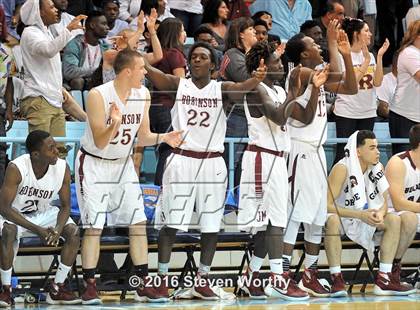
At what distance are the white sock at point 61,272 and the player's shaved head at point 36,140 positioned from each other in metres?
1.06

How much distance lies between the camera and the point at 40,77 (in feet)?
40.1

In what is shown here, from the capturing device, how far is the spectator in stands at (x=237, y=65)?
12281mm

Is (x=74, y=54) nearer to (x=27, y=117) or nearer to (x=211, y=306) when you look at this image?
(x=27, y=117)

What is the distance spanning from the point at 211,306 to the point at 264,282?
3.18 feet

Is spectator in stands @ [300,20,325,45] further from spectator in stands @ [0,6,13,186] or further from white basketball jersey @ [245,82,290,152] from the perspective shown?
spectator in stands @ [0,6,13,186]

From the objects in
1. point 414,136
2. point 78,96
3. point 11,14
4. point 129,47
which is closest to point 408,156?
point 414,136

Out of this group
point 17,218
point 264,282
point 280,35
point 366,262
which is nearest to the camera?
point 17,218

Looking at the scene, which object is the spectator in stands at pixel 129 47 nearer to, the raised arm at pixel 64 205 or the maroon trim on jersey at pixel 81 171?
the maroon trim on jersey at pixel 81 171

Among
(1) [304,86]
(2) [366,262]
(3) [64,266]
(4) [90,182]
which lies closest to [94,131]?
(4) [90,182]

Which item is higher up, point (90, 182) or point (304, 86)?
point (304, 86)

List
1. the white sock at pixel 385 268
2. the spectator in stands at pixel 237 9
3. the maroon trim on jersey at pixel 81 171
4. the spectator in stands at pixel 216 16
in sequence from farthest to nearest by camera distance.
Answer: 1. the spectator in stands at pixel 237 9
2. the spectator in stands at pixel 216 16
3. the white sock at pixel 385 268
4. the maroon trim on jersey at pixel 81 171

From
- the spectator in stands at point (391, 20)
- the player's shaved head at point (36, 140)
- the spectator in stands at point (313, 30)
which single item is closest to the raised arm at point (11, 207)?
the player's shaved head at point (36, 140)

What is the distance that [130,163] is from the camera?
11.3 m

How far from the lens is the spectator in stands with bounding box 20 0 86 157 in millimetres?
12109
